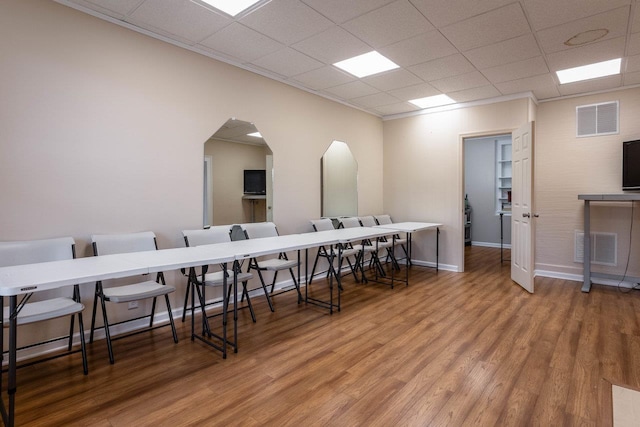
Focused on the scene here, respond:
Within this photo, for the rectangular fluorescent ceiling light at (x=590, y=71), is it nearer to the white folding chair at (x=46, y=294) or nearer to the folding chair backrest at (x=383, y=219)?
the folding chair backrest at (x=383, y=219)

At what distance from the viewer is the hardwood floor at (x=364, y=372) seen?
1.93 metres

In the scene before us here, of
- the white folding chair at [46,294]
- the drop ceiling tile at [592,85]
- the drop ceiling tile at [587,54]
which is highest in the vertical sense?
the drop ceiling tile at [592,85]

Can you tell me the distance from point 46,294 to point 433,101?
5358 millimetres

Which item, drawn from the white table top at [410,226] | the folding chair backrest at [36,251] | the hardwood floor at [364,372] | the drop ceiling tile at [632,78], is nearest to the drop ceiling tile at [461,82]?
the drop ceiling tile at [632,78]

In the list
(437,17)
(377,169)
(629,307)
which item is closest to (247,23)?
(437,17)

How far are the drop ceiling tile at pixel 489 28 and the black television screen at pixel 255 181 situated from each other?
2.48 meters

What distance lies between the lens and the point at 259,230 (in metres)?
3.93

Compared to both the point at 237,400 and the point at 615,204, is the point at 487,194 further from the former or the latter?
the point at 237,400

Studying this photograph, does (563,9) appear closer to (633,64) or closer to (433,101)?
(633,64)

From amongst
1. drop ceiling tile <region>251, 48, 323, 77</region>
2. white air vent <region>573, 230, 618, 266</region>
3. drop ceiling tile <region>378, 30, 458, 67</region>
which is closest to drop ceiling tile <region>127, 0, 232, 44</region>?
drop ceiling tile <region>251, 48, 323, 77</region>

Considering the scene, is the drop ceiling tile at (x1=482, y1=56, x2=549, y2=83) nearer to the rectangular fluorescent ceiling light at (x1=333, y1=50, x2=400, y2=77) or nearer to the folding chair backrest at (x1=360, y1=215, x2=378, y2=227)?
the rectangular fluorescent ceiling light at (x1=333, y1=50, x2=400, y2=77)

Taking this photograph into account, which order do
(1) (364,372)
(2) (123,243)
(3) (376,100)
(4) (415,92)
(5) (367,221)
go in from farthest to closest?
1. (5) (367,221)
2. (3) (376,100)
3. (4) (415,92)
4. (2) (123,243)
5. (1) (364,372)

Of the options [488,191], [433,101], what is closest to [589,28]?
[433,101]

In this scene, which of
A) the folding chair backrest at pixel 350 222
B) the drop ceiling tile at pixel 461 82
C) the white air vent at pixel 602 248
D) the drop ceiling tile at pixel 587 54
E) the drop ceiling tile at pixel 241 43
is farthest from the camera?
the folding chair backrest at pixel 350 222
